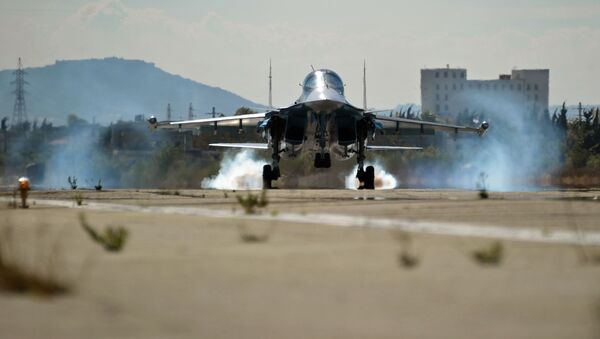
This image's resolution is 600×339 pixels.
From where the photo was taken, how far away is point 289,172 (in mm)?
57156

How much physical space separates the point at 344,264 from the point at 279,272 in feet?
2.50

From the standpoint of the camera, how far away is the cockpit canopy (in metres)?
40.8

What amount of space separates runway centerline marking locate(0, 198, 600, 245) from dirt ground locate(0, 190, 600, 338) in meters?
0.37

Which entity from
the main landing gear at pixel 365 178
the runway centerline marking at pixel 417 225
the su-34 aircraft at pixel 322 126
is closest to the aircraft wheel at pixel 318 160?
the su-34 aircraft at pixel 322 126

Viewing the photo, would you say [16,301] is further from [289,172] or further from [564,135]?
[564,135]

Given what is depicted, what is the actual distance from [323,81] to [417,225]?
1087 inches

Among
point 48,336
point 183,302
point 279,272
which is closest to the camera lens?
point 48,336

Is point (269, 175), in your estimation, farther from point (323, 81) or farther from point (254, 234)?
point (254, 234)

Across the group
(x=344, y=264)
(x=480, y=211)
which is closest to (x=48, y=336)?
(x=344, y=264)

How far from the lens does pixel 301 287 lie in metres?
7.59

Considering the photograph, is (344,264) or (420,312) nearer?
(420,312)

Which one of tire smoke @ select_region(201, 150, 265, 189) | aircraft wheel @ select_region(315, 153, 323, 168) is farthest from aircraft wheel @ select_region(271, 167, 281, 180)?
tire smoke @ select_region(201, 150, 265, 189)

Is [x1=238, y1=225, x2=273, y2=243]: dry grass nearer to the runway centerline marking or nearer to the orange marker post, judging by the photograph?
the runway centerline marking

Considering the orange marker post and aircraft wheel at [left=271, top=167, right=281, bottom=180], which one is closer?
the orange marker post
